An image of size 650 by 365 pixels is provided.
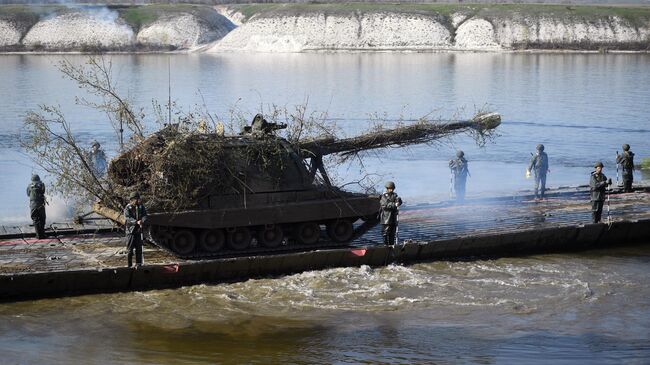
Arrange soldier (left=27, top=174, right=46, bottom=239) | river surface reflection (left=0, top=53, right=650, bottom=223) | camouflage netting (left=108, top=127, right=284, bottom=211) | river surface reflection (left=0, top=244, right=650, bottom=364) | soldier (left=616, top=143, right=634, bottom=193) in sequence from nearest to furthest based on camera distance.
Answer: river surface reflection (left=0, top=244, right=650, bottom=364)
camouflage netting (left=108, top=127, right=284, bottom=211)
soldier (left=27, top=174, right=46, bottom=239)
soldier (left=616, top=143, right=634, bottom=193)
river surface reflection (left=0, top=53, right=650, bottom=223)

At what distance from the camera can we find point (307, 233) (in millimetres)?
21625

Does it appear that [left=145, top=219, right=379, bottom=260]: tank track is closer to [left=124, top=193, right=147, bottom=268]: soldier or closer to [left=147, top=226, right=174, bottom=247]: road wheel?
[left=147, top=226, right=174, bottom=247]: road wheel

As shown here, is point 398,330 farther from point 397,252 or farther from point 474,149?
point 474,149

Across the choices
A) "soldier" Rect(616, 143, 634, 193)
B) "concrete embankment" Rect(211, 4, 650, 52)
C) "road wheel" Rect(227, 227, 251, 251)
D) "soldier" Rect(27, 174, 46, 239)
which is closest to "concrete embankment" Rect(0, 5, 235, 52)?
"concrete embankment" Rect(211, 4, 650, 52)

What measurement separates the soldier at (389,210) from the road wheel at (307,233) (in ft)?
4.35

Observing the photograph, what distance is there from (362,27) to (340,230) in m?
82.1

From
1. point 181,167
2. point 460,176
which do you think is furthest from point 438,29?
point 181,167

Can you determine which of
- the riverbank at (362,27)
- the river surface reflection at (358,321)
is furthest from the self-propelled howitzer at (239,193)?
the riverbank at (362,27)

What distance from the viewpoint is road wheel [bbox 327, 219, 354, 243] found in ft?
71.9

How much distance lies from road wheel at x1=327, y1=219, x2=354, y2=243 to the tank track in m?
0.09

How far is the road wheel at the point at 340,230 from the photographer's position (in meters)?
21.9

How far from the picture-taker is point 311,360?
16766mm

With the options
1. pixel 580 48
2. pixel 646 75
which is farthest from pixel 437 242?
pixel 580 48

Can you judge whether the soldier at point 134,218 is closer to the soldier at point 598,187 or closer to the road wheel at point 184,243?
the road wheel at point 184,243
